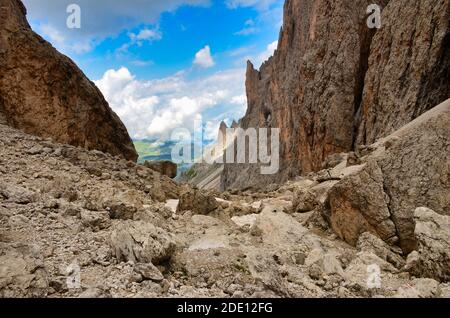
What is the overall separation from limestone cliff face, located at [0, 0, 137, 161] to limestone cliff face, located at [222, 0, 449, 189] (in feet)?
A: 79.9

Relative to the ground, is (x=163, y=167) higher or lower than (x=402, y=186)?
higher

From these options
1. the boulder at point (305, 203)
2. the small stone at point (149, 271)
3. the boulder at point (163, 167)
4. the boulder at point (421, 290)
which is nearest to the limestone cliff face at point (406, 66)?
the boulder at point (305, 203)

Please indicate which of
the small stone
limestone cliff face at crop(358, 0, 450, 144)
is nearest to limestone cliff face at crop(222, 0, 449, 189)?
limestone cliff face at crop(358, 0, 450, 144)

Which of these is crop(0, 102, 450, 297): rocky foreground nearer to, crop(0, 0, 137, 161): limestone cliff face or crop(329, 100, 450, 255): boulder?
crop(329, 100, 450, 255): boulder

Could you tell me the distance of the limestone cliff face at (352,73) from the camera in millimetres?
26938

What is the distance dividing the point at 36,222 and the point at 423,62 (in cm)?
Answer: 2857

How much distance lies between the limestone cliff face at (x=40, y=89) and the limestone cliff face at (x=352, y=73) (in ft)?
79.9

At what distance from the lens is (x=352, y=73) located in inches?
1674

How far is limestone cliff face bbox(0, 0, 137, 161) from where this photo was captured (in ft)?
69.0

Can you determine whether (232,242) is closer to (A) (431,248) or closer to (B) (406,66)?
(A) (431,248)

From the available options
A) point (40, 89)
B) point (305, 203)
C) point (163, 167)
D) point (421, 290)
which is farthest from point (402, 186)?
point (163, 167)

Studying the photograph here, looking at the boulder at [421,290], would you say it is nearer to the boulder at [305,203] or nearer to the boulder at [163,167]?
the boulder at [305,203]

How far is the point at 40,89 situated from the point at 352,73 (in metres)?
34.5

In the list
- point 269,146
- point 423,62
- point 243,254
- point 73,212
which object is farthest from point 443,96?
point 269,146
